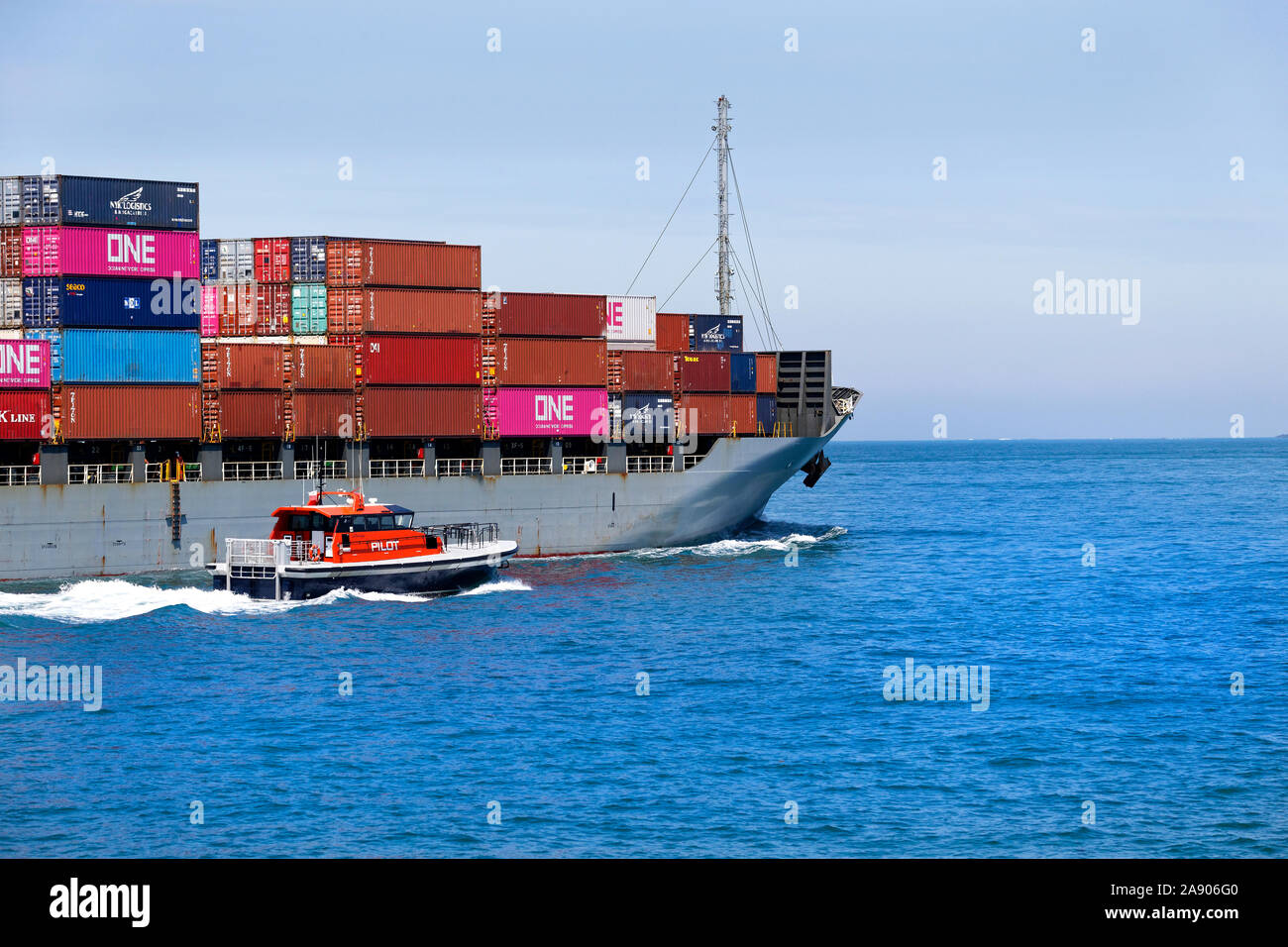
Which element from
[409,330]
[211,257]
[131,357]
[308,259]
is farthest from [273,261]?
[131,357]

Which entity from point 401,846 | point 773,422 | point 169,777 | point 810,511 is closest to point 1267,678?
point 401,846

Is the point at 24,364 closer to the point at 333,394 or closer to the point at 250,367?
the point at 250,367

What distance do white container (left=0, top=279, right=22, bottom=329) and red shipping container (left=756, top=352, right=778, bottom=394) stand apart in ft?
126

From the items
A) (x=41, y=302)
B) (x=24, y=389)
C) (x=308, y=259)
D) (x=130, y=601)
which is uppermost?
(x=308, y=259)

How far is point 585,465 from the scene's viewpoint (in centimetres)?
6297

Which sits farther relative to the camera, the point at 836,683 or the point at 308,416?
the point at 308,416

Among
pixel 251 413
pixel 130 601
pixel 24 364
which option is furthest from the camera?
pixel 251 413

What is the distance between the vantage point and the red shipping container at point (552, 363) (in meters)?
59.4

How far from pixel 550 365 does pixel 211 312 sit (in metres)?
16.9

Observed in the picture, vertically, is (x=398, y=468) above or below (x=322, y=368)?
below
